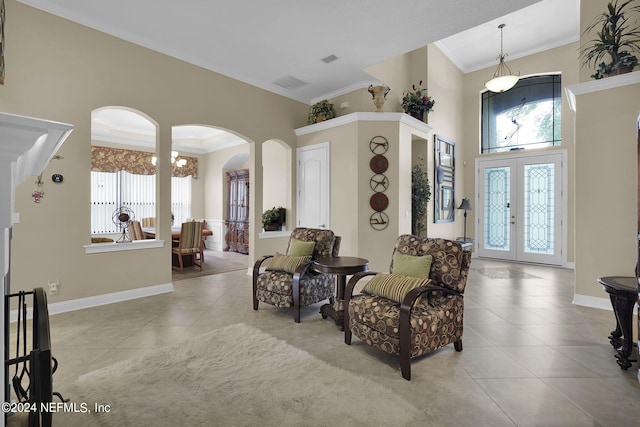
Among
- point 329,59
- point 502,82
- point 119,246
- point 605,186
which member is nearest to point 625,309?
point 605,186

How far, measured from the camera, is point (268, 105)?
571 cm

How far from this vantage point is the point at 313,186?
5.88 m

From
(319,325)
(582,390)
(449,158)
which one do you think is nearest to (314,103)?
(449,158)

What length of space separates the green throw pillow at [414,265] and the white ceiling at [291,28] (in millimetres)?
2821

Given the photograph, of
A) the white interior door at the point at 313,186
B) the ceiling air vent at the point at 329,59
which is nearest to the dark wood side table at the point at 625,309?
the white interior door at the point at 313,186

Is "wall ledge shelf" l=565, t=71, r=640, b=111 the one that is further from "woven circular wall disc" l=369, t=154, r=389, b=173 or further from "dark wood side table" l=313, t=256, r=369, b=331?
"dark wood side table" l=313, t=256, r=369, b=331

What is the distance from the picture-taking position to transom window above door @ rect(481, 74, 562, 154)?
22.2 ft

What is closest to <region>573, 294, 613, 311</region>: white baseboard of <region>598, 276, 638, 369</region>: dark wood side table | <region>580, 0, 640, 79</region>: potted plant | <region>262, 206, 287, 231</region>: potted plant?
<region>598, 276, 638, 369</region>: dark wood side table

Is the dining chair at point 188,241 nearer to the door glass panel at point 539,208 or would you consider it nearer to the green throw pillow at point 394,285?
the green throw pillow at point 394,285

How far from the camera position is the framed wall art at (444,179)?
657cm

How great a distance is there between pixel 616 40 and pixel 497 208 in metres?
4.19

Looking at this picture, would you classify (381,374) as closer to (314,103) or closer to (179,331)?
(179,331)

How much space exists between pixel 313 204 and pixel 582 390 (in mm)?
4444

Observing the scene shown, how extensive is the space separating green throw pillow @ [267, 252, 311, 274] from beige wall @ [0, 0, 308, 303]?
184 cm
